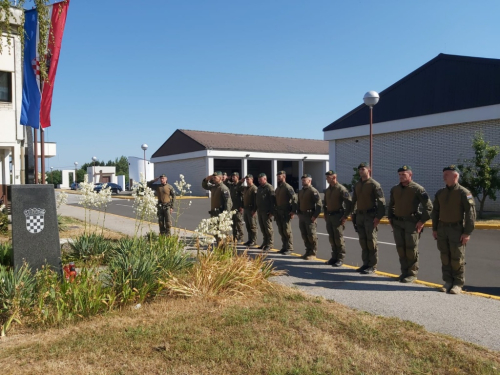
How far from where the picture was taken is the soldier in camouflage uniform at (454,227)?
5.93m

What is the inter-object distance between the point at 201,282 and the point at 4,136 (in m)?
12.4

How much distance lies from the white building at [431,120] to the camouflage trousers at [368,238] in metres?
11.9

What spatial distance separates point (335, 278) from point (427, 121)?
14.1 meters

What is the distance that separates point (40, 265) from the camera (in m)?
6.00

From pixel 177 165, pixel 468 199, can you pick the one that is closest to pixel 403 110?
pixel 468 199

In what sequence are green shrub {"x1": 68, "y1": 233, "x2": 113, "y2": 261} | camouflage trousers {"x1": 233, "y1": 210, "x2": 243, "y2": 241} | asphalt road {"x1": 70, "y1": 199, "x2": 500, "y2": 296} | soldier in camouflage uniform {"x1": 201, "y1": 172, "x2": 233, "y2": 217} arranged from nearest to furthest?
1. asphalt road {"x1": 70, "y1": 199, "x2": 500, "y2": 296}
2. green shrub {"x1": 68, "y1": 233, "x2": 113, "y2": 261}
3. soldier in camouflage uniform {"x1": 201, "y1": 172, "x2": 233, "y2": 217}
4. camouflage trousers {"x1": 233, "y1": 210, "x2": 243, "y2": 241}

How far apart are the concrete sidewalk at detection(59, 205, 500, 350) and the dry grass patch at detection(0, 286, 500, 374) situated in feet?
1.26

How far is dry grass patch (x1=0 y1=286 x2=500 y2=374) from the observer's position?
355cm

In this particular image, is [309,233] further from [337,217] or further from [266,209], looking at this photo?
[266,209]

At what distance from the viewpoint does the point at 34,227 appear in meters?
6.02

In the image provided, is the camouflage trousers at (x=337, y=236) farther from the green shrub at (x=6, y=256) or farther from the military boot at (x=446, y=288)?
the green shrub at (x=6, y=256)

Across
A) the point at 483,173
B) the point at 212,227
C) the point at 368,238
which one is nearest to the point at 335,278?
the point at 368,238

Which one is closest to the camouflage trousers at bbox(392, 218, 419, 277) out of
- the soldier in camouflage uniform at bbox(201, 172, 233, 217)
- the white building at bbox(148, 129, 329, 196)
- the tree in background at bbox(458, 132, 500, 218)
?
the soldier in camouflage uniform at bbox(201, 172, 233, 217)

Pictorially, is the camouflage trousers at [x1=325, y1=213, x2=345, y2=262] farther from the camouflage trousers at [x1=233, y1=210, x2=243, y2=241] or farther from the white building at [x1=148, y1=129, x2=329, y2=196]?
the white building at [x1=148, y1=129, x2=329, y2=196]
